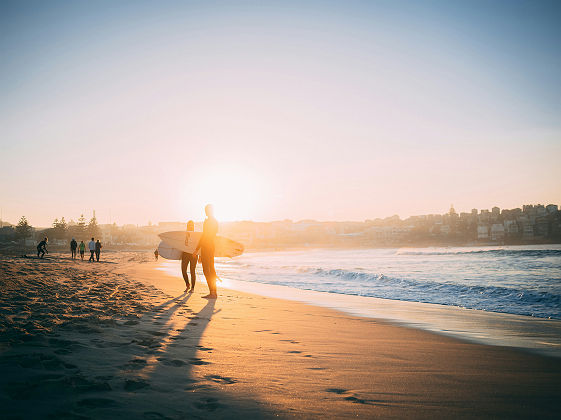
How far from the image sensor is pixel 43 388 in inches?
87.2

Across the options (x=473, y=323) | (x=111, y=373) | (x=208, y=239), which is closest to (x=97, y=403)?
(x=111, y=373)

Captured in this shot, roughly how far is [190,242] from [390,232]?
11120 cm

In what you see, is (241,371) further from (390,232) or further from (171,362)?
(390,232)

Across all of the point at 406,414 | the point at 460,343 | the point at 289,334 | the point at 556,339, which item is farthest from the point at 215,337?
the point at 556,339

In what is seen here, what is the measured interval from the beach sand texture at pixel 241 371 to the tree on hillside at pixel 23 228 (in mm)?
77387

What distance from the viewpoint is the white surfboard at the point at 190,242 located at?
1094 centimetres

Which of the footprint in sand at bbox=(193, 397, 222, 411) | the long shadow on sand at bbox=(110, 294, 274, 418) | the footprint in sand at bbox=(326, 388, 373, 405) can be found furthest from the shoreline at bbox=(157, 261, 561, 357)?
the footprint in sand at bbox=(193, 397, 222, 411)

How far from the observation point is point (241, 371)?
3.02m

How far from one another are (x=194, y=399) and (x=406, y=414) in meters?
1.53

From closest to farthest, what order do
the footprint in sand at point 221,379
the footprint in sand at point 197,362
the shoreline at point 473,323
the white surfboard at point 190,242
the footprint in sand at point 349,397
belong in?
the footprint in sand at point 349,397 → the footprint in sand at point 221,379 → the footprint in sand at point 197,362 → the shoreline at point 473,323 → the white surfboard at point 190,242

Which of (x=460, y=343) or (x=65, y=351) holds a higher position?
(x=65, y=351)

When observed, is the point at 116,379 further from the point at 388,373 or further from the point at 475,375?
the point at 475,375

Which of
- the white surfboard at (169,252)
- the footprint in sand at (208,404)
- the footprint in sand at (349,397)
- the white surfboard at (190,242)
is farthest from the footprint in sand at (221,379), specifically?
the white surfboard at (169,252)

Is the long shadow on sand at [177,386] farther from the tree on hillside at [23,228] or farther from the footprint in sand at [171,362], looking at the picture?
the tree on hillside at [23,228]
